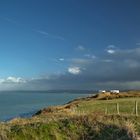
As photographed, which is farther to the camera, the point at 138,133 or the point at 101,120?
the point at 101,120

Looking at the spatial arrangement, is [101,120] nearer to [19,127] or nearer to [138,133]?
[138,133]

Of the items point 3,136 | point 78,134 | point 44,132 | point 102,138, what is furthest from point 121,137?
point 3,136

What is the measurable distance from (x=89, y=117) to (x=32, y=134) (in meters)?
3.78

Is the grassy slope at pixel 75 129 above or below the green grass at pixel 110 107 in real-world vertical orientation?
below

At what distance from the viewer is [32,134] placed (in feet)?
84.0

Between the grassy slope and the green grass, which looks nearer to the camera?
the grassy slope

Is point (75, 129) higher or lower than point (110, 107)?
lower

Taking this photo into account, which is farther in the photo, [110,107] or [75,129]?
[110,107]

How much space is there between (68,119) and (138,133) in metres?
4.58

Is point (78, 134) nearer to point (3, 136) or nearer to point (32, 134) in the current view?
point (32, 134)

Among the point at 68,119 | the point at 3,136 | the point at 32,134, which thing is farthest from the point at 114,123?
the point at 3,136

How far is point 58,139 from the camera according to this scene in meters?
25.1

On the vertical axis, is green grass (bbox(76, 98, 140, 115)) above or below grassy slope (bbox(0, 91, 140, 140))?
above

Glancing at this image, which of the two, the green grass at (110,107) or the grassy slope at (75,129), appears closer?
the grassy slope at (75,129)
